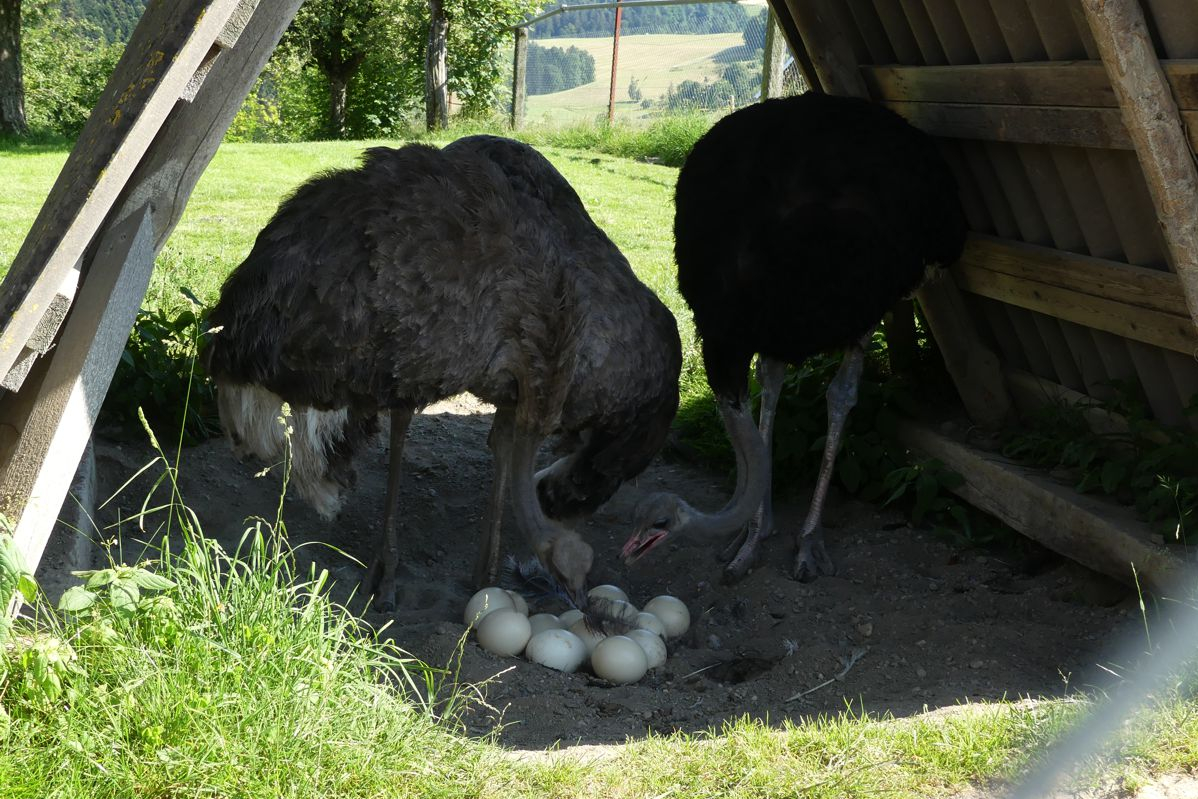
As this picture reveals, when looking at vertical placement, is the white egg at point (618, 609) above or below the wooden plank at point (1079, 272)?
below

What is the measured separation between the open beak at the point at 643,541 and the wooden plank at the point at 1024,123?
2.08 metres

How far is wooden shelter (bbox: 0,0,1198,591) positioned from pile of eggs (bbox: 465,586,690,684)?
1519mm

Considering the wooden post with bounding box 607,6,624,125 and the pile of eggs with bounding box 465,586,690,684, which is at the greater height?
the wooden post with bounding box 607,6,624,125

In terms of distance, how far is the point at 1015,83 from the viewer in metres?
4.71

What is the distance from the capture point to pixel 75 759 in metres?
2.75

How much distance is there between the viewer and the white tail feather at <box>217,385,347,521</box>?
15.3 ft

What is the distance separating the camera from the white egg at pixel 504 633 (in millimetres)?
4285

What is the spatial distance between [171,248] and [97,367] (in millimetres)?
5409

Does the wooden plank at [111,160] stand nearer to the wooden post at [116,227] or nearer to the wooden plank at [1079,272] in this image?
the wooden post at [116,227]

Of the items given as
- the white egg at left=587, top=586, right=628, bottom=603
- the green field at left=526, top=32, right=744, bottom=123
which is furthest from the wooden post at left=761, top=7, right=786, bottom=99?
the white egg at left=587, top=586, right=628, bottom=603

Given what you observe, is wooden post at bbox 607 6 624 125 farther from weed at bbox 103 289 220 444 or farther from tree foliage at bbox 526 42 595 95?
weed at bbox 103 289 220 444

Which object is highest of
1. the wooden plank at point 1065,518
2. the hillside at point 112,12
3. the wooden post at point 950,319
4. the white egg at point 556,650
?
the hillside at point 112,12

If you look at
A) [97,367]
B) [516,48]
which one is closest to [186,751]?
[97,367]

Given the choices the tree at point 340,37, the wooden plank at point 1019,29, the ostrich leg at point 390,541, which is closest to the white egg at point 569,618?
the ostrich leg at point 390,541
